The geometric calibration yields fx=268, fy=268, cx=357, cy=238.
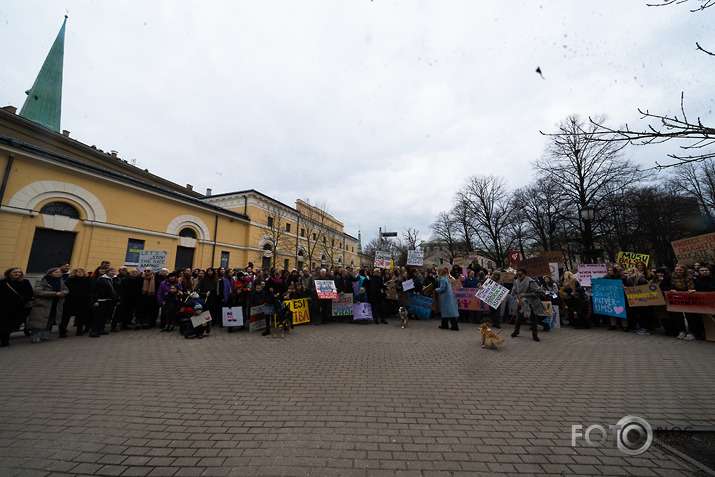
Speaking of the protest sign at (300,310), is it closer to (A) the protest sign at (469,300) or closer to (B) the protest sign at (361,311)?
(B) the protest sign at (361,311)

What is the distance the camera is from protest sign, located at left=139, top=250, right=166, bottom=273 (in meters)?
11.8

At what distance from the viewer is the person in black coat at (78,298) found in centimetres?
763

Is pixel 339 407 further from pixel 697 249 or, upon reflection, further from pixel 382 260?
pixel 697 249

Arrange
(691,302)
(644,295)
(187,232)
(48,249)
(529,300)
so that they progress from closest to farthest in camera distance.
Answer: (691,302) → (529,300) → (644,295) → (48,249) → (187,232)

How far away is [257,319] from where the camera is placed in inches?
349

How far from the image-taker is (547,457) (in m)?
2.66

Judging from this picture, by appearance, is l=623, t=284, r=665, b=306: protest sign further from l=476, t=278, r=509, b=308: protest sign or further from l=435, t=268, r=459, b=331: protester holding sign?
l=435, t=268, r=459, b=331: protester holding sign

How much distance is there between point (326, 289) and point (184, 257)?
17825 millimetres

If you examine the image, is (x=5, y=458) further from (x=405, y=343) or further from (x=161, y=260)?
(x=161, y=260)

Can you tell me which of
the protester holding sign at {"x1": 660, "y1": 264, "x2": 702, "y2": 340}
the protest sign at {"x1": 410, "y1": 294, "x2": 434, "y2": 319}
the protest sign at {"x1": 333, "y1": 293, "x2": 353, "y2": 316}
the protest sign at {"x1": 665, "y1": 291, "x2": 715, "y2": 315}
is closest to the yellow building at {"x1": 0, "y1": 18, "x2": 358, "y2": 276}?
the protest sign at {"x1": 333, "y1": 293, "x2": 353, "y2": 316}

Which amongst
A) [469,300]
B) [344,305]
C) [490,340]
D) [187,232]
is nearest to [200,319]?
[344,305]

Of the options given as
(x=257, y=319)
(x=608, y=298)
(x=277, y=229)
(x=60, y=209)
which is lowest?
(x=257, y=319)

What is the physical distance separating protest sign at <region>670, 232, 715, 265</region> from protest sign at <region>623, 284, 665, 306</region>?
1.82 meters

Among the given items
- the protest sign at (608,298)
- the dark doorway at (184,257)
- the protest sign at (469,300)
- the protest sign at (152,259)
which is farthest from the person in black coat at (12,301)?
the protest sign at (608,298)
